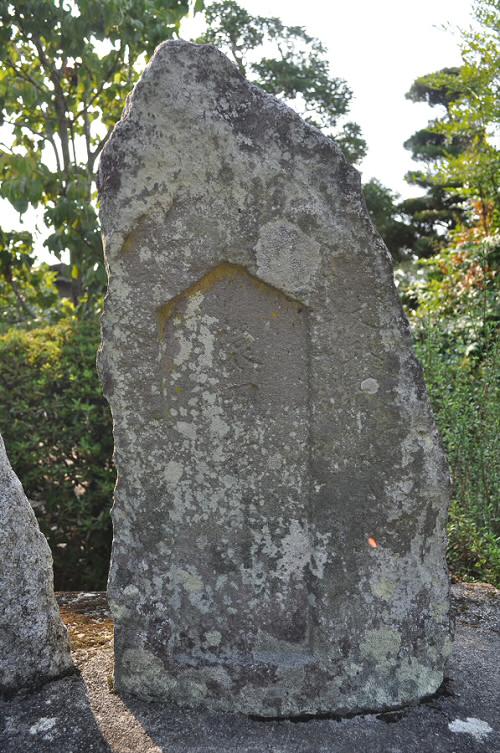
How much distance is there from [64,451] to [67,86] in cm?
336

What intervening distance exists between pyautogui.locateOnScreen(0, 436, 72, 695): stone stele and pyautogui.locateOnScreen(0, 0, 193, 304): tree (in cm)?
283

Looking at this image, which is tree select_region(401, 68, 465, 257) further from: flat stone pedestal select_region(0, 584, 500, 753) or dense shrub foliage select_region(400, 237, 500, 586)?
flat stone pedestal select_region(0, 584, 500, 753)

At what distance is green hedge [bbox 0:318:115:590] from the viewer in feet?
12.9

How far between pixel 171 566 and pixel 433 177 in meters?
5.85

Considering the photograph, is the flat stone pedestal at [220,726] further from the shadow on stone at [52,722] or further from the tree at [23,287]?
the tree at [23,287]

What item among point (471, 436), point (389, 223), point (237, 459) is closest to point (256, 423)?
point (237, 459)

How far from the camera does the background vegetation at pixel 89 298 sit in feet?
13.0

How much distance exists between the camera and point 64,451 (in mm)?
4031

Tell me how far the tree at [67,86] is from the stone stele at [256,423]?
2849mm

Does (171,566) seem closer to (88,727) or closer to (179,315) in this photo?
(88,727)

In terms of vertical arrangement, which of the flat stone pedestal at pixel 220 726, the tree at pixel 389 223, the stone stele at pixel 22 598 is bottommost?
the flat stone pedestal at pixel 220 726

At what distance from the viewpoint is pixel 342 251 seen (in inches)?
88.1

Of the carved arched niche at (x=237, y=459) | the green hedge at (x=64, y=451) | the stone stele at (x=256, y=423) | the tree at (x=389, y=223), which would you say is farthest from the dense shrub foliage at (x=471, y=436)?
the tree at (x=389, y=223)

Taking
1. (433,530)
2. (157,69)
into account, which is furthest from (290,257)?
(433,530)
